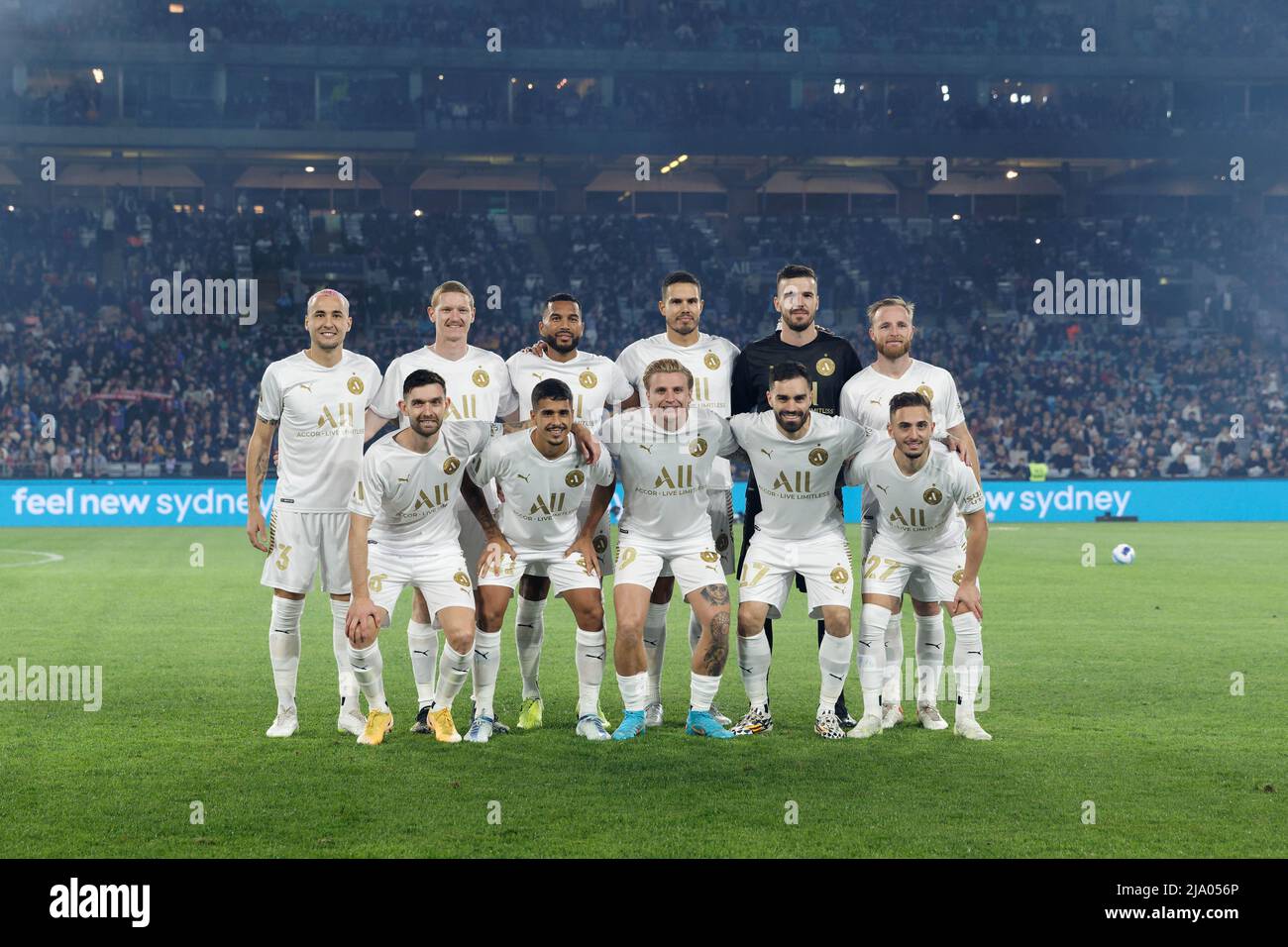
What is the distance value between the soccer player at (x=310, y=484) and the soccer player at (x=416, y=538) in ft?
0.95

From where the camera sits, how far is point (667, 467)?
25.6 ft

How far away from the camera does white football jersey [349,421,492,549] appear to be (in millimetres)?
7516

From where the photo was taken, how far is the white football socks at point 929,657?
316 inches

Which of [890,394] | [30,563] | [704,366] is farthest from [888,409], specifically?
[30,563]

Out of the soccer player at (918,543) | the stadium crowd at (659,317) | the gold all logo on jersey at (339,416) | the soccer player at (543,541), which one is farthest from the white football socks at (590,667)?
the stadium crowd at (659,317)

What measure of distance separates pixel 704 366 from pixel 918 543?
1.59 m

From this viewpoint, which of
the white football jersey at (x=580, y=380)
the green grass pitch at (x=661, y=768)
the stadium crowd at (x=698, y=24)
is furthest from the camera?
the stadium crowd at (x=698, y=24)

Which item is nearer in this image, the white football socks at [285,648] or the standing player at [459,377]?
the white football socks at [285,648]

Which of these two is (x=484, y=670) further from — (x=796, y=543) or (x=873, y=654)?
(x=873, y=654)

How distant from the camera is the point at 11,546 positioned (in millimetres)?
20500

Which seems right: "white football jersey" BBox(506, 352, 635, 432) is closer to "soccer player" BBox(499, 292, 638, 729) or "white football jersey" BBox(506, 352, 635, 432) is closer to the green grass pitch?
"soccer player" BBox(499, 292, 638, 729)

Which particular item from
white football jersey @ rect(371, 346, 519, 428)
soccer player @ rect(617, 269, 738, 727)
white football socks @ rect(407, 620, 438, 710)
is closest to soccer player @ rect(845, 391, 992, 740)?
soccer player @ rect(617, 269, 738, 727)

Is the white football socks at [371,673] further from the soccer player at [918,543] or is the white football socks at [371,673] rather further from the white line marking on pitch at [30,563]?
the white line marking on pitch at [30,563]
